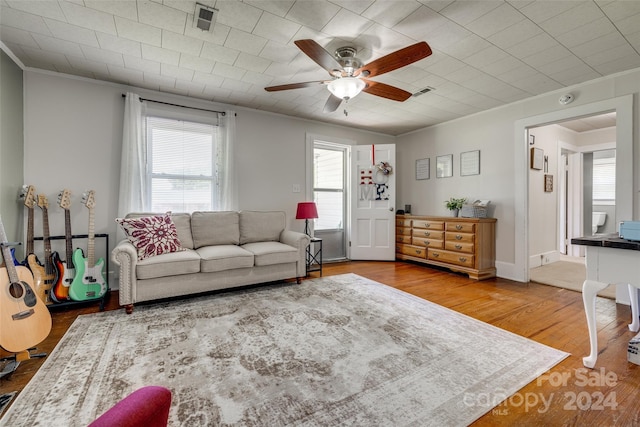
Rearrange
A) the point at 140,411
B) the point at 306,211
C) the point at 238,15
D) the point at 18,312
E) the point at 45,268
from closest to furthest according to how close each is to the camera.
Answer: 1. the point at 140,411
2. the point at 18,312
3. the point at 238,15
4. the point at 45,268
5. the point at 306,211

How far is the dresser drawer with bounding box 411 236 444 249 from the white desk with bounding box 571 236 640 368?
2.52 metres

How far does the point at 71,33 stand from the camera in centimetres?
233

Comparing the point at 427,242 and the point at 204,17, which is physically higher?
the point at 204,17

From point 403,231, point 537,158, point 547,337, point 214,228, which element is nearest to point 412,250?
point 403,231

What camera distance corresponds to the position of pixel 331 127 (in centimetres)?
496

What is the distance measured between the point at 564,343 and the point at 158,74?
4.52 metres

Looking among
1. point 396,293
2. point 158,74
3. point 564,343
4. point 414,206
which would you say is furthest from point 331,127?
point 564,343

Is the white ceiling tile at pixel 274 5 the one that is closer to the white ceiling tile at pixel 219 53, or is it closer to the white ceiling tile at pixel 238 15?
the white ceiling tile at pixel 238 15

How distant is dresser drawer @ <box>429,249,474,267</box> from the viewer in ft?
13.0

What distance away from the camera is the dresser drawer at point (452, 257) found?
3.95m

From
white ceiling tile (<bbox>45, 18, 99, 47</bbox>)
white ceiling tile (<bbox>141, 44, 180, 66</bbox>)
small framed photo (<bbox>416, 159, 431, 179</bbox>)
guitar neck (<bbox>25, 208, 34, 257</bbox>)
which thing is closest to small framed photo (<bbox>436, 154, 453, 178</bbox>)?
small framed photo (<bbox>416, 159, 431, 179</bbox>)

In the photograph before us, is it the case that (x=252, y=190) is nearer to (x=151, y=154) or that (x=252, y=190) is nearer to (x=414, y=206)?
(x=151, y=154)

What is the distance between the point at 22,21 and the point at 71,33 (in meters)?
0.29

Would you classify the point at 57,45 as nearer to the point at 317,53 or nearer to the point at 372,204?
the point at 317,53
